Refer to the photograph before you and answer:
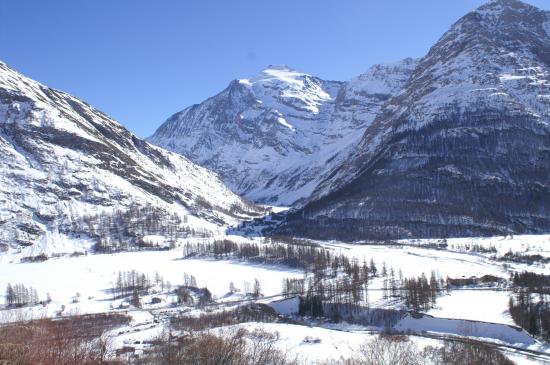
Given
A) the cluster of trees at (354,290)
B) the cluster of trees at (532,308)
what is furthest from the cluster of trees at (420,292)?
the cluster of trees at (532,308)

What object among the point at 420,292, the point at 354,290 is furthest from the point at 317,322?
the point at 420,292

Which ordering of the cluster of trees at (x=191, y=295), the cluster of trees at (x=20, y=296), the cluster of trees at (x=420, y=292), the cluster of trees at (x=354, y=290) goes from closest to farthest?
the cluster of trees at (x=420, y=292) → the cluster of trees at (x=354, y=290) → the cluster of trees at (x=20, y=296) → the cluster of trees at (x=191, y=295)

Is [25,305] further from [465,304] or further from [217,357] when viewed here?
[217,357]

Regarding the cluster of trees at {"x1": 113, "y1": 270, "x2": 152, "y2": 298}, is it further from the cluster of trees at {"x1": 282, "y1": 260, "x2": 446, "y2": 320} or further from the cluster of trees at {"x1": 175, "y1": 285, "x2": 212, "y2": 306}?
the cluster of trees at {"x1": 282, "y1": 260, "x2": 446, "y2": 320}

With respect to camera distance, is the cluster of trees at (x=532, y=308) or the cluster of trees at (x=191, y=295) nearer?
the cluster of trees at (x=532, y=308)

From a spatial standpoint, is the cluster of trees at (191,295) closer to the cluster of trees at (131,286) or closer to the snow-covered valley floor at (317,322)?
the snow-covered valley floor at (317,322)

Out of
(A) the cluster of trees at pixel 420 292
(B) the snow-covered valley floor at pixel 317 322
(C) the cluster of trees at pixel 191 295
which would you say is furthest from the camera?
(C) the cluster of trees at pixel 191 295
